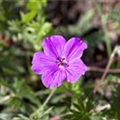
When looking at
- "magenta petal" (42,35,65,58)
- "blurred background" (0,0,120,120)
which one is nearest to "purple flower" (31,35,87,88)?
"magenta petal" (42,35,65,58)

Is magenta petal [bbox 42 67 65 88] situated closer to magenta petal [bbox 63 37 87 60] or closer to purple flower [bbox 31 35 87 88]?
purple flower [bbox 31 35 87 88]

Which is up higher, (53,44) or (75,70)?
(53,44)

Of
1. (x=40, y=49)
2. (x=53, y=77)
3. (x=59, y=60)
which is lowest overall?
(x=53, y=77)

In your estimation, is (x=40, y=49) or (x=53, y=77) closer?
(x=53, y=77)

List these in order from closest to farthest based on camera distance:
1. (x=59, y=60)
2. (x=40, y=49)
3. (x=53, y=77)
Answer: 1. (x=53, y=77)
2. (x=59, y=60)
3. (x=40, y=49)

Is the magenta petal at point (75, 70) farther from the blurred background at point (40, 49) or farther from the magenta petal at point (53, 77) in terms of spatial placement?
the blurred background at point (40, 49)

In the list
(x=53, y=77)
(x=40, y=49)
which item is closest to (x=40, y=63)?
(x=53, y=77)

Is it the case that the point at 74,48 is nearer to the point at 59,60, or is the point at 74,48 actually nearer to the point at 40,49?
the point at 59,60

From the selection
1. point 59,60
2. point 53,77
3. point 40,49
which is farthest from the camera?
point 40,49
